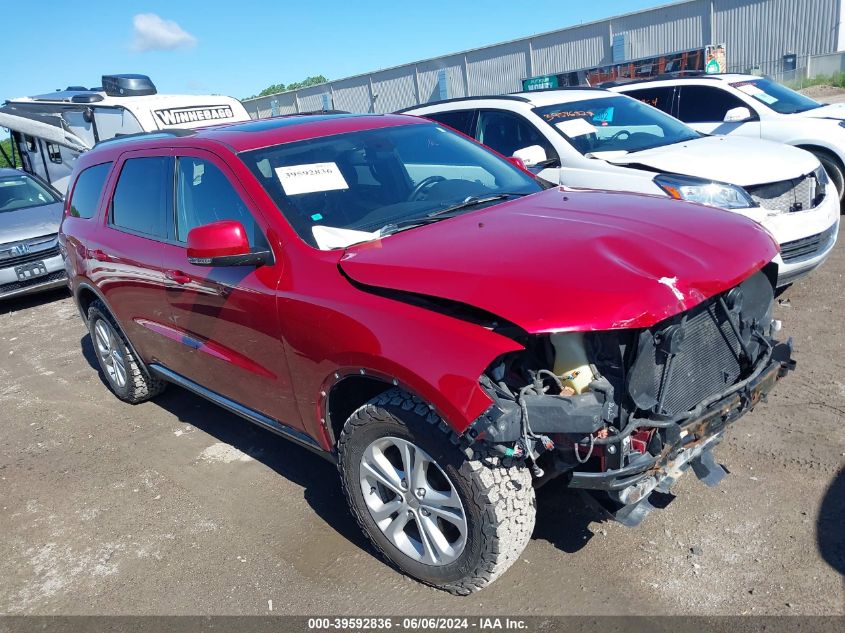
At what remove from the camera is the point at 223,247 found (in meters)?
2.97

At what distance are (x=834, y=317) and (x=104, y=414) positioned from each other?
5540mm

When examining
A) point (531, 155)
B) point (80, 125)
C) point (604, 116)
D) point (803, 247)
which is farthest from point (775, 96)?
point (80, 125)

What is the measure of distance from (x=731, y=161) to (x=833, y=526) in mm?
3511

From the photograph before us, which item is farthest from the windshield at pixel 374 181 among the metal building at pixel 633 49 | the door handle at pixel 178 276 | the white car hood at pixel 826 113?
the metal building at pixel 633 49

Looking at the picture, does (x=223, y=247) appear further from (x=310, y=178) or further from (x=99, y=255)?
(x=99, y=255)

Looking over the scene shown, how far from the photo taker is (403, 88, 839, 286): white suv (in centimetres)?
516

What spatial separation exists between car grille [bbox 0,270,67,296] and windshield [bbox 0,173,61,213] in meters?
1.42

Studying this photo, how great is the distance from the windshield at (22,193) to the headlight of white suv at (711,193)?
861 cm

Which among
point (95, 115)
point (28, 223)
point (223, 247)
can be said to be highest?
point (95, 115)

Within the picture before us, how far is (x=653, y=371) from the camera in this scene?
8.16ft

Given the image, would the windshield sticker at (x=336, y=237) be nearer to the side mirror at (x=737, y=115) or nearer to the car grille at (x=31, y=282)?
the side mirror at (x=737, y=115)

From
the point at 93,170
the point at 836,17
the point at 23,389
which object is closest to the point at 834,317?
the point at 93,170

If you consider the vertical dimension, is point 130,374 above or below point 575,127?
→ below

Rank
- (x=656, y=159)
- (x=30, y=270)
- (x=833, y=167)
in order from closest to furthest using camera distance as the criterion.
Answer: (x=656, y=159) → (x=833, y=167) → (x=30, y=270)
